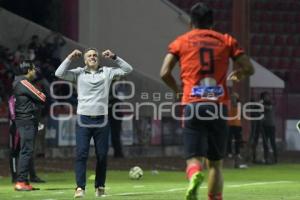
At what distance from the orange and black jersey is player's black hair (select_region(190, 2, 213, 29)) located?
6 centimetres

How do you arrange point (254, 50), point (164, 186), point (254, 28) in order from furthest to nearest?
point (254, 28) → point (254, 50) → point (164, 186)

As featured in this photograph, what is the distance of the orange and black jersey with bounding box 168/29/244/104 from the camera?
31.1 ft

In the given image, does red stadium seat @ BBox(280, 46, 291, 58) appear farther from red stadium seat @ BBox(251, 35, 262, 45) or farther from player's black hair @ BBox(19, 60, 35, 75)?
player's black hair @ BBox(19, 60, 35, 75)

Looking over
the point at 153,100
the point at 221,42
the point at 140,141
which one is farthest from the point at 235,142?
the point at 221,42

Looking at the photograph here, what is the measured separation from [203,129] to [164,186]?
22.5 ft

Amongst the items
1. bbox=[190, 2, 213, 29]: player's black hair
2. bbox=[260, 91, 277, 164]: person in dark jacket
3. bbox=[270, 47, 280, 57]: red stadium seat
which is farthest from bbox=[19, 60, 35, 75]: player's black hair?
bbox=[270, 47, 280, 57]: red stadium seat

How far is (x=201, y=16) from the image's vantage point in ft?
31.2

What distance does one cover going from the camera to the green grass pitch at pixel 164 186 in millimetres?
13625

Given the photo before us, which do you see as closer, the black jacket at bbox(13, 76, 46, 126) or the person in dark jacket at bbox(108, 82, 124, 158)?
the black jacket at bbox(13, 76, 46, 126)

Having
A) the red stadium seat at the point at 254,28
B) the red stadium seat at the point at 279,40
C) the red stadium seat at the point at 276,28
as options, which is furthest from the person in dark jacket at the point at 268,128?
the red stadium seat at the point at 276,28

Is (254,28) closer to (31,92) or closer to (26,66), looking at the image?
(26,66)

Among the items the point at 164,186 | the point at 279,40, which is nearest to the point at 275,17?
the point at 279,40

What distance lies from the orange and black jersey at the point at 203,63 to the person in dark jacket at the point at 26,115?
19.6 feet

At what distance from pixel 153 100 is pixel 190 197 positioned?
21.7 metres
